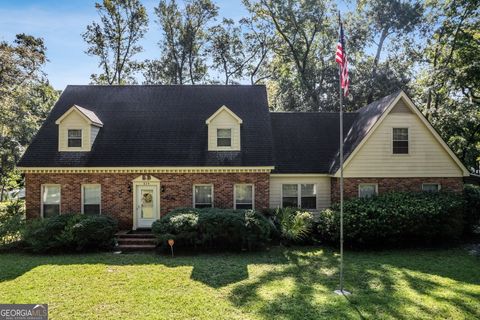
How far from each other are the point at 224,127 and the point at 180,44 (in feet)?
59.3

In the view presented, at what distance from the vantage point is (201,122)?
16.9 m

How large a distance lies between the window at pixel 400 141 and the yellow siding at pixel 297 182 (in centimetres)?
349

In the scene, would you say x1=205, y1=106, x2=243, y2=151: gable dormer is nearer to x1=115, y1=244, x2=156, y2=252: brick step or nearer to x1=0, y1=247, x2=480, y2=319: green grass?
x1=115, y1=244, x2=156, y2=252: brick step

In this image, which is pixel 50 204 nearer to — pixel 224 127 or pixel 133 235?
pixel 133 235

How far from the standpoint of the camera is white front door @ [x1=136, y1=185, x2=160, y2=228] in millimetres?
15031

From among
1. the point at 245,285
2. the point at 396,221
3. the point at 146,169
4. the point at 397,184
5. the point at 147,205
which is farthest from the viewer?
the point at 397,184

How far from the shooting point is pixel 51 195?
15055 mm

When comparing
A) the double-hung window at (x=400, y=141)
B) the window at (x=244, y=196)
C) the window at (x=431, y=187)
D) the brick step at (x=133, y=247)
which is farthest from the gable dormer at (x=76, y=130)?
the window at (x=431, y=187)

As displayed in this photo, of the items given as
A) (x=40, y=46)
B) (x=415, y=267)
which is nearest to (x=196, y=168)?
(x=415, y=267)

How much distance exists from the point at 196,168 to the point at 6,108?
15470 millimetres

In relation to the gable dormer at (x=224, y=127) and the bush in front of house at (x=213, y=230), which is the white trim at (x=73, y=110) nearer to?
the gable dormer at (x=224, y=127)

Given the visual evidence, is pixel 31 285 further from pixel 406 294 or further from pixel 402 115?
pixel 402 115

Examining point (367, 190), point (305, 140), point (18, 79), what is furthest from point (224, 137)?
point (18, 79)

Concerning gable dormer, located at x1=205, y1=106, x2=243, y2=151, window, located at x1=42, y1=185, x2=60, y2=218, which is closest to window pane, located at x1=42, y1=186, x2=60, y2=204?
window, located at x1=42, y1=185, x2=60, y2=218
